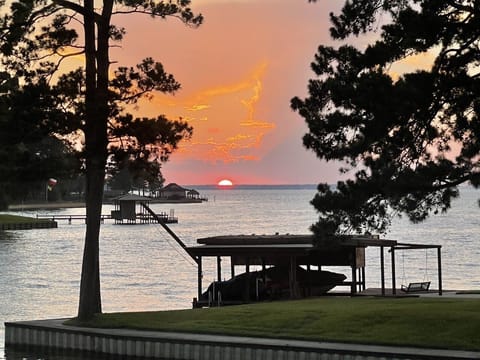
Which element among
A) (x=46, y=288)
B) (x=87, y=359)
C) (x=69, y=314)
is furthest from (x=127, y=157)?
(x=46, y=288)

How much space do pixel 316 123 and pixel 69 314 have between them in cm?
2337

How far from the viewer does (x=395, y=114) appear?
57.6 ft

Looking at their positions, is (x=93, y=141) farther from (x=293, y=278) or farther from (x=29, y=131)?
(x=293, y=278)

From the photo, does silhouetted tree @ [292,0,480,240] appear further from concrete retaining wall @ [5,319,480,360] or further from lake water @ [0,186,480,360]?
lake water @ [0,186,480,360]

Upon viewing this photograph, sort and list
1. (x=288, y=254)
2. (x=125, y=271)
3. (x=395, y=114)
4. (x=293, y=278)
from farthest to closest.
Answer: (x=125, y=271), (x=293, y=278), (x=288, y=254), (x=395, y=114)

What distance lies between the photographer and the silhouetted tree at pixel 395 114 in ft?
57.3

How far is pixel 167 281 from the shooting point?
57.5m

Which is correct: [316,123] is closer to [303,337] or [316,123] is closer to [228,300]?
[303,337]

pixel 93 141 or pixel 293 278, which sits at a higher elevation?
pixel 93 141

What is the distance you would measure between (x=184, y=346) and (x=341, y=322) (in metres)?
3.72

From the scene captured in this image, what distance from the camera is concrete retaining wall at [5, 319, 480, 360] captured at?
59.2ft

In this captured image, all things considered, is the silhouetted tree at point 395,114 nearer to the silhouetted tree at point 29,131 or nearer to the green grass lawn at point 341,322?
the green grass lawn at point 341,322

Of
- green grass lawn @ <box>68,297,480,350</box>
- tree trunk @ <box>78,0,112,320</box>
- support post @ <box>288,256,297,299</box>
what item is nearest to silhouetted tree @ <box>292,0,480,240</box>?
green grass lawn @ <box>68,297,480,350</box>

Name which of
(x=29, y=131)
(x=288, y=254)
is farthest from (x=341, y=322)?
(x=29, y=131)
